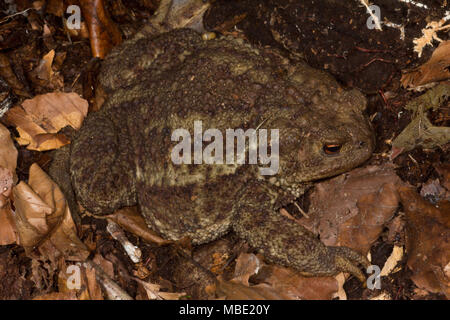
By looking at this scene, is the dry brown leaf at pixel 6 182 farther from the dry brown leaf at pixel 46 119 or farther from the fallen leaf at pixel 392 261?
the fallen leaf at pixel 392 261

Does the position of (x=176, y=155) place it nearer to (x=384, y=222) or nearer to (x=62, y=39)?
(x=384, y=222)

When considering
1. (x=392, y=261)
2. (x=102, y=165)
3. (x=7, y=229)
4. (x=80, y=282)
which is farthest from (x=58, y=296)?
(x=392, y=261)

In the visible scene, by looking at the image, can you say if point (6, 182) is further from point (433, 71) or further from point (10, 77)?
point (433, 71)

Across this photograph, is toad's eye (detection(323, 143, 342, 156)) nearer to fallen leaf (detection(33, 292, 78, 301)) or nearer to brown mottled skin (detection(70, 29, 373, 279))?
brown mottled skin (detection(70, 29, 373, 279))

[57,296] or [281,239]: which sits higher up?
[281,239]

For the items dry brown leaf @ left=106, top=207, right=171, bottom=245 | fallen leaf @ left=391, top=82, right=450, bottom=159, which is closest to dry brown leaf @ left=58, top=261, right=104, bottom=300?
dry brown leaf @ left=106, top=207, right=171, bottom=245
